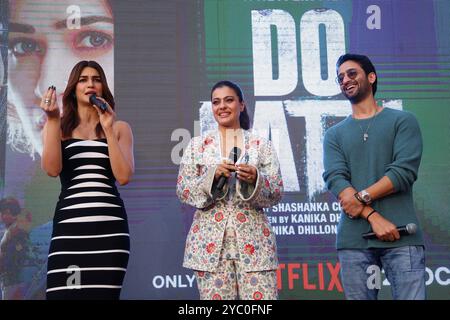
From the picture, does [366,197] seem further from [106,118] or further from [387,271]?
[106,118]

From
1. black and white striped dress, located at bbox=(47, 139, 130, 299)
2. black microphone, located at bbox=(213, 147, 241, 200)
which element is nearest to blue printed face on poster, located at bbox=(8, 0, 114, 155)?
black and white striped dress, located at bbox=(47, 139, 130, 299)

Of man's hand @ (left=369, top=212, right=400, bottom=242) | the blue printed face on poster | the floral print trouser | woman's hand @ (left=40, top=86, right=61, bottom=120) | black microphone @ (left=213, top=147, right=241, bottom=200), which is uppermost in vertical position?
the blue printed face on poster

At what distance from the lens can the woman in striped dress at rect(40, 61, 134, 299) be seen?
2.52m

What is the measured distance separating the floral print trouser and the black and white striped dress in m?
0.38

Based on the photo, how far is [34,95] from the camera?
4094 mm

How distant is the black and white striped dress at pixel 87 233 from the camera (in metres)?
2.51

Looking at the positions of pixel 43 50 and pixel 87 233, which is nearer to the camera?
pixel 87 233

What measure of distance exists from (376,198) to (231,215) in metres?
0.64

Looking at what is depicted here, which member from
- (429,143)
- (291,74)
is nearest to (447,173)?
(429,143)

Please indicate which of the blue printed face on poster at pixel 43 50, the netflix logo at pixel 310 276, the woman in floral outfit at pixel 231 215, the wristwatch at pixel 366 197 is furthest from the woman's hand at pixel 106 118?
the netflix logo at pixel 310 276

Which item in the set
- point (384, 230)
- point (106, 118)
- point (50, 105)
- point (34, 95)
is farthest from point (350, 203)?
point (34, 95)

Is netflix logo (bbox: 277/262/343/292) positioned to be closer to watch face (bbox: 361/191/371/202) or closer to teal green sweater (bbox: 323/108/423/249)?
teal green sweater (bbox: 323/108/423/249)

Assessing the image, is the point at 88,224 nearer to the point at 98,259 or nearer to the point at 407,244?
the point at 98,259

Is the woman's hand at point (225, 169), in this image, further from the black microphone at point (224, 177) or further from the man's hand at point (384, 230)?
the man's hand at point (384, 230)
